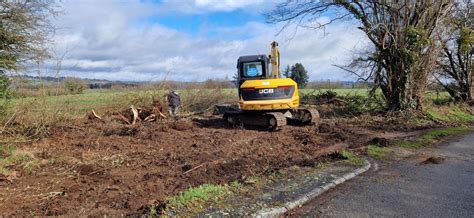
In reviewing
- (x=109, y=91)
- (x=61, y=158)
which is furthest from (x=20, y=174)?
(x=109, y=91)

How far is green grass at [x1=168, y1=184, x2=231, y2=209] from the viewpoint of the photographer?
5.62m

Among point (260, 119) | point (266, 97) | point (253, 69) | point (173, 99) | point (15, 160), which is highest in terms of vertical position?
point (253, 69)

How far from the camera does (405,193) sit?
6.71 meters

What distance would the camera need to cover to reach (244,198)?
6.11 meters

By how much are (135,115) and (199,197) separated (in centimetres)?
1189

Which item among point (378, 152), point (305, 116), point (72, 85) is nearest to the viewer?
point (378, 152)

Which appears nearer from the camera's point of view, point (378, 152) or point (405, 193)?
point (405, 193)

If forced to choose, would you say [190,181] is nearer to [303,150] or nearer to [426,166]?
[303,150]

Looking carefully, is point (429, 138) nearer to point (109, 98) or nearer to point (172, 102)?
point (172, 102)

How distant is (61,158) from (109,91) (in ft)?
36.1

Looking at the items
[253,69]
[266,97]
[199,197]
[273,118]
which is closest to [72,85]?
[253,69]

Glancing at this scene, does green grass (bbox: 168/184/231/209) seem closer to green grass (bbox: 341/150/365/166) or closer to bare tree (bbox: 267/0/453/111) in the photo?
green grass (bbox: 341/150/365/166)

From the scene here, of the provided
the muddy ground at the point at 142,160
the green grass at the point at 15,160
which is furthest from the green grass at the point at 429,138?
the green grass at the point at 15,160

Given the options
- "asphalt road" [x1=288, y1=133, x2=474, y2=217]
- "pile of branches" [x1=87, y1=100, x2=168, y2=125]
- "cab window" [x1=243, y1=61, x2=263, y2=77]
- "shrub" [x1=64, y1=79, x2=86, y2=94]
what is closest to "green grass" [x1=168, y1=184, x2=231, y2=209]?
"asphalt road" [x1=288, y1=133, x2=474, y2=217]
